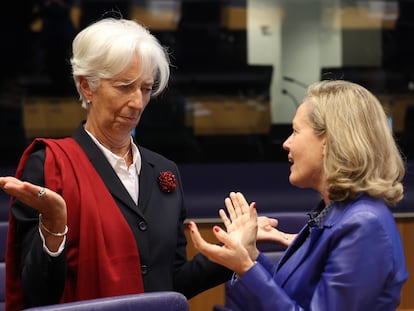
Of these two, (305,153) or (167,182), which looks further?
(167,182)

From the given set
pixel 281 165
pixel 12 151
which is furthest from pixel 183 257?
pixel 12 151

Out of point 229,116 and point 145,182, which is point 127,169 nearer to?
point 145,182

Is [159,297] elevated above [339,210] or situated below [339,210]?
below

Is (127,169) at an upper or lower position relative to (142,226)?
upper

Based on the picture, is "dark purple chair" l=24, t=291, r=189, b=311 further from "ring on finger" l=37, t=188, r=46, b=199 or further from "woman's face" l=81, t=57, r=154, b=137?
"woman's face" l=81, t=57, r=154, b=137

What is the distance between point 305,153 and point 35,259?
2.25 ft

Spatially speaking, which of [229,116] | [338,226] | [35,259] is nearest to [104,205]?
[35,259]

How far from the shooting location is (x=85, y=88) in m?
2.32

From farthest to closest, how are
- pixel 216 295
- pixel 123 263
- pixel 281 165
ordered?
pixel 281 165 < pixel 216 295 < pixel 123 263

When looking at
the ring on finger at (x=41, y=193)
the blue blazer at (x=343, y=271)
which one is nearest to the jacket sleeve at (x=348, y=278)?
Result: the blue blazer at (x=343, y=271)

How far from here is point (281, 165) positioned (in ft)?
23.5

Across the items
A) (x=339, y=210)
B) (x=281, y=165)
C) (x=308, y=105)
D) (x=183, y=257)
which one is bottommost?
(x=281, y=165)

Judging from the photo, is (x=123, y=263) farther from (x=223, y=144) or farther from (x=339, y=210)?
(x=223, y=144)

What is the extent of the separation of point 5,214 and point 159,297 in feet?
10.00
